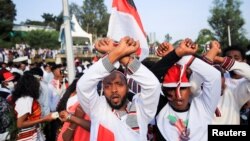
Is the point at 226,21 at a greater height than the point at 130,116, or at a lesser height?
greater

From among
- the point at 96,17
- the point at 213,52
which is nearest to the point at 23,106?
the point at 213,52

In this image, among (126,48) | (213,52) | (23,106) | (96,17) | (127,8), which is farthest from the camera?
(96,17)

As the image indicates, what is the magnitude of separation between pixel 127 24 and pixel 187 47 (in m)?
1.23

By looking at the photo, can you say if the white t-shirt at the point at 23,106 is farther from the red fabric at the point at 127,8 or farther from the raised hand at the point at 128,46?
the raised hand at the point at 128,46

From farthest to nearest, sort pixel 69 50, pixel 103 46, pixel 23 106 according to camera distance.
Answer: pixel 69 50 → pixel 23 106 → pixel 103 46

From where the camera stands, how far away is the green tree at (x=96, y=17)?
2785 inches

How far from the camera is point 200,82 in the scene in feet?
9.73

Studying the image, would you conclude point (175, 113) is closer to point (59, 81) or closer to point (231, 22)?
point (59, 81)

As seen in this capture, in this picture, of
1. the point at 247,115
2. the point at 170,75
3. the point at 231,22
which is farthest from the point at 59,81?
the point at 231,22

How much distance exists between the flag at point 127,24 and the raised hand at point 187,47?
0.95m

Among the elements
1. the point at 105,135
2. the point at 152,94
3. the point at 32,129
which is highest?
the point at 152,94

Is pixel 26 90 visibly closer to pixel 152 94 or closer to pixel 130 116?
pixel 130 116

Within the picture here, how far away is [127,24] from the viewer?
3799 millimetres

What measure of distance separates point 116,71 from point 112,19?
132cm
